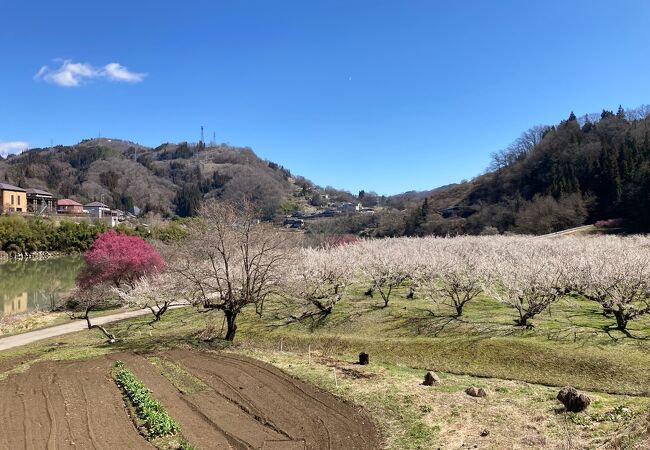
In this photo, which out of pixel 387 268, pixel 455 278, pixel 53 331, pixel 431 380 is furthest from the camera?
pixel 387 268

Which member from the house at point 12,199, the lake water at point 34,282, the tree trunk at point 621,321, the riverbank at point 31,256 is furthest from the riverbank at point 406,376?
the house at point 12,199

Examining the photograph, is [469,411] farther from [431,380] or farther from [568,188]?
[568,188]

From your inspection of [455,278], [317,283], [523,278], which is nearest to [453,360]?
[523,278]

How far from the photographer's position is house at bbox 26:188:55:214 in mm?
101562

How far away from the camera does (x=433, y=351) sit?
62.0 ft

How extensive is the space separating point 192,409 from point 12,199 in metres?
101

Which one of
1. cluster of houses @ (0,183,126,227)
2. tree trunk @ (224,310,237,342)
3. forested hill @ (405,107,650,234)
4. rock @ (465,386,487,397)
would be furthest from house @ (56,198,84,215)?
rock @ (465,386,487,397)

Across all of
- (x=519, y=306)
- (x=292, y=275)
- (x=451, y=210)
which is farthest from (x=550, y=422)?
(x=451, y=210)

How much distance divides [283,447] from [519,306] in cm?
1412

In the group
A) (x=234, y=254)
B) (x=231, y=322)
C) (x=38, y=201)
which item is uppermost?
(x=38, y=201)

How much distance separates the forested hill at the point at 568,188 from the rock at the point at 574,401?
5610cm

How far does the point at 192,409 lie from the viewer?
12391 millimetres

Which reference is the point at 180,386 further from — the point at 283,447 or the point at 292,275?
the point at 292,275

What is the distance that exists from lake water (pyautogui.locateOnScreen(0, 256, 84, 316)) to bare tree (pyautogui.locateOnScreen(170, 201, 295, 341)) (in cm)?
2094
